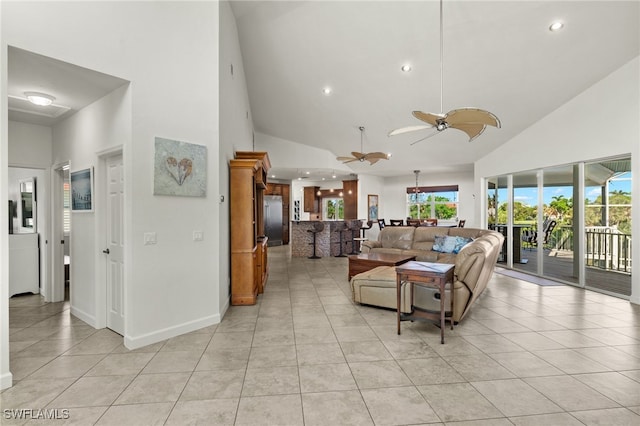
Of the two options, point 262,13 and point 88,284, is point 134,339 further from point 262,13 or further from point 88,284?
point 262,13

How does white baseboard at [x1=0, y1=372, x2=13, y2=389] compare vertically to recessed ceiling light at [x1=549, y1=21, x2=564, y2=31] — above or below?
below

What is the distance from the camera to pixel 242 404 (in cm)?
209

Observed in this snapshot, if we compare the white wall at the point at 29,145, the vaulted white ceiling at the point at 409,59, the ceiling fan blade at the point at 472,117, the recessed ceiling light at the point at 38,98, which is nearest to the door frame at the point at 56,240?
the white wall at the point at 29,145

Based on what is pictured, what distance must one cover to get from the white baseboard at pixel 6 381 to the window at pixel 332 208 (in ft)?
35.6

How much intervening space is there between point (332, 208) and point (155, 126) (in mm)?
10001

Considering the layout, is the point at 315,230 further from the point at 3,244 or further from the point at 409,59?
the point at 3,244

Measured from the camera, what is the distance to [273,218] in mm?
11172

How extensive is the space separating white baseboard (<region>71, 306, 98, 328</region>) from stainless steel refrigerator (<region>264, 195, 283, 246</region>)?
7.03 meters

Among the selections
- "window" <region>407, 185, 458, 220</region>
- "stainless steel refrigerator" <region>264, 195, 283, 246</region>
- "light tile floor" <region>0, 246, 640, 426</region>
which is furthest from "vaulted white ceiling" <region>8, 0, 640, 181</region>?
"stainless steel refrigerator" <region>264, 195, 283, 246</region>

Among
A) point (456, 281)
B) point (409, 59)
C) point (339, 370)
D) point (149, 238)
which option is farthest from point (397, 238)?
point (149, 238)

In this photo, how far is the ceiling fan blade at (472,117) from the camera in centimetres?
315

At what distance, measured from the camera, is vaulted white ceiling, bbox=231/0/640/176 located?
4.03m

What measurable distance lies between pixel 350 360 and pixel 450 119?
290cm

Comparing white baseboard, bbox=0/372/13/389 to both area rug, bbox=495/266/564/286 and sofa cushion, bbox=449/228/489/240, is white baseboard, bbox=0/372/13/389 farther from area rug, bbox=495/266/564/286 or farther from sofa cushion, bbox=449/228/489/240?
area rug, bbox=495/266/564/286
